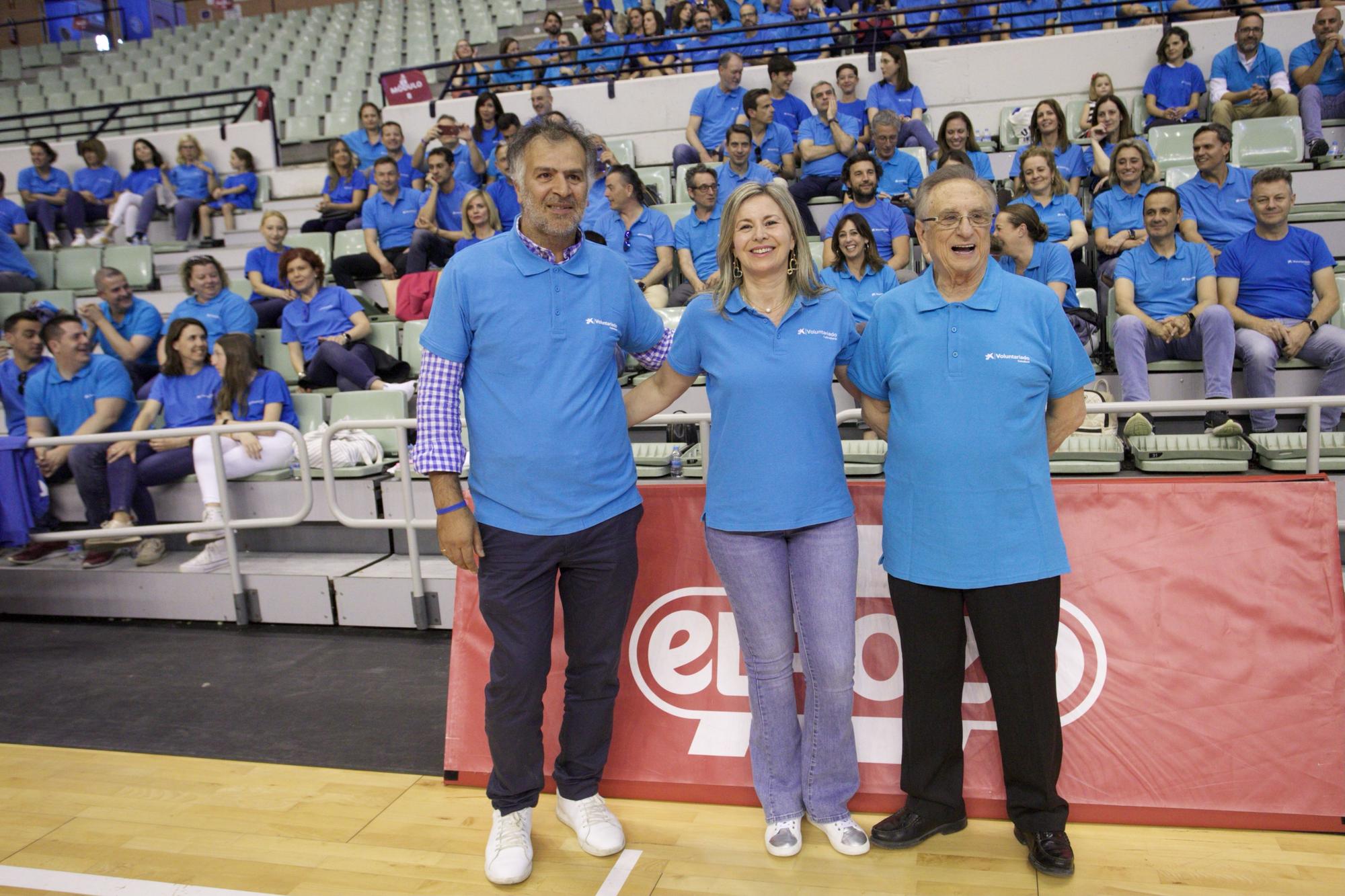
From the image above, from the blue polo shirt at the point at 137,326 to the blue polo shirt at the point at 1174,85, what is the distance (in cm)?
774

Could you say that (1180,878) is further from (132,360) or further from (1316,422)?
(132,360)

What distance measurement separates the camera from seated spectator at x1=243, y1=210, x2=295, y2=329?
6.89 metres

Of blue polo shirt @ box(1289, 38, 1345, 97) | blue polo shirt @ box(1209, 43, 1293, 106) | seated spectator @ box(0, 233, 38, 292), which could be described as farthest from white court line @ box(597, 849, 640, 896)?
seated spectator @ box(0, 233, 38, 292)

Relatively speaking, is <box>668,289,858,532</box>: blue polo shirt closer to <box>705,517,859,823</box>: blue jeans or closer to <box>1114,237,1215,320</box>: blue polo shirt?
<box>705,517,859,823</box>: blue jeans

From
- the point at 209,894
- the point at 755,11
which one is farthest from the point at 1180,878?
the point at 755,11

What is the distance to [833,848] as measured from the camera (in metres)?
2.46

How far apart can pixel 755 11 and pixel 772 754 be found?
9.03 metres

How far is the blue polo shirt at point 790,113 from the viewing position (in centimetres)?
805

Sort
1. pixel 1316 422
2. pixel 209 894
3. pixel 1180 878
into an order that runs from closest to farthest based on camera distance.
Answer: pixel 1180 878
pixel 209 894
pixel 1316 422

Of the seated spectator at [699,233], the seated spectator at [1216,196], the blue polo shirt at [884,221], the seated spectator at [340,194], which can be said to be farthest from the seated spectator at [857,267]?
the seated spectator at [340,194]

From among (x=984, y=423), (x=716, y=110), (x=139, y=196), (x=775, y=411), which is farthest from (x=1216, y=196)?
(x=139, y=196)

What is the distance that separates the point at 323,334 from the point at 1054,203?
15.7 ft

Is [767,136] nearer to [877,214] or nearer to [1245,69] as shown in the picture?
[877,214]

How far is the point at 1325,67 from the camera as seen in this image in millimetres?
7230
